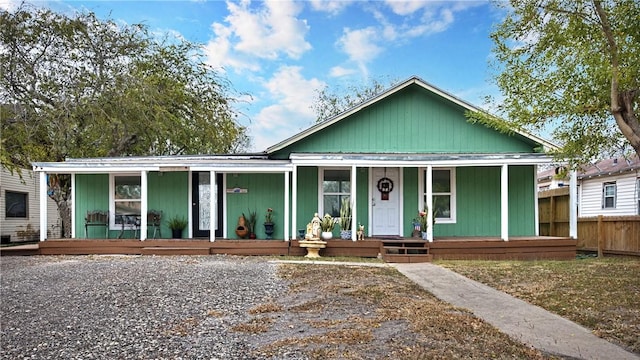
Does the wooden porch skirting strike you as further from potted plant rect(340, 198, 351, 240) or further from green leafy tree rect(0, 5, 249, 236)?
green leafy tree rect(0, 5, 249, 236)

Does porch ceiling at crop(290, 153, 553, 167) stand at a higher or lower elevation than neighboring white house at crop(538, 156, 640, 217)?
higher

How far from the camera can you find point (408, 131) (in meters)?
13.4

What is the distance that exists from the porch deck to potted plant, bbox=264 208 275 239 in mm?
766

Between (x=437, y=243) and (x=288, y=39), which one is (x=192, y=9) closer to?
(x=288, y=39)

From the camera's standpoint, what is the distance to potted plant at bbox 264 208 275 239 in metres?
12.8

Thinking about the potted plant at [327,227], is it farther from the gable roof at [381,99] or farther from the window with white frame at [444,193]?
the window with white frame at [444,193]

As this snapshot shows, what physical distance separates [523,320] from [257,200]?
28.7 feet

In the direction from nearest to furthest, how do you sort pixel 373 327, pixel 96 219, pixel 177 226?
pixel 373 327, pixel 96 219, pixel 177 226

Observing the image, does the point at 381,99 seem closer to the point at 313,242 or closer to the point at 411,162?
the point at 411,162

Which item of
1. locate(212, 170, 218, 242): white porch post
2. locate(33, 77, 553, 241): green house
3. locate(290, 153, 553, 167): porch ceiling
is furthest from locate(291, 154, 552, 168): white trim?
locate(212, 170, 218, 242): white porch post

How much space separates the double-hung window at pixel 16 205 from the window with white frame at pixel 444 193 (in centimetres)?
1714

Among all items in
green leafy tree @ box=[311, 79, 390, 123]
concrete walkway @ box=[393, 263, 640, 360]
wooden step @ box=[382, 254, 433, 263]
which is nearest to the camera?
concrete walkway @ box=[393, 263, 640, 360]

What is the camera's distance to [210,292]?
6.86 meters

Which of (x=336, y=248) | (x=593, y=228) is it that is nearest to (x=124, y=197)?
(x=336, y=248)
